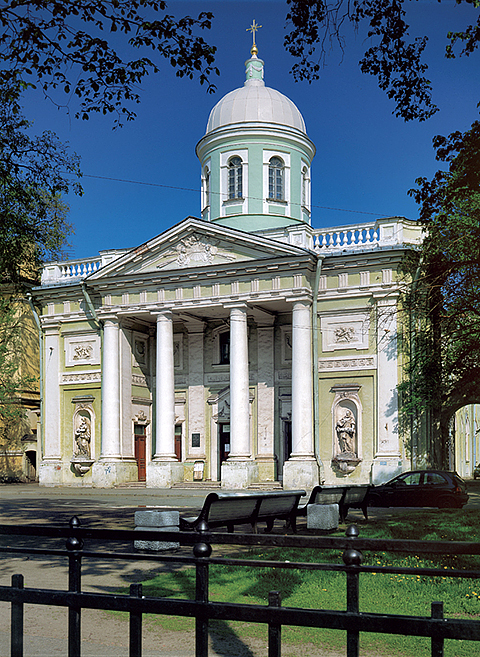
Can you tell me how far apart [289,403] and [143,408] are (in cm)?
782

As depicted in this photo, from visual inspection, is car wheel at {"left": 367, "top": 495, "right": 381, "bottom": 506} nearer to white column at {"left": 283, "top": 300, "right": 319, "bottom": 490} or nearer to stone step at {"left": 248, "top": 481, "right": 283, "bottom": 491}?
white column at {"left": 283, "top": 300, "right": 319, "bottom": 490}

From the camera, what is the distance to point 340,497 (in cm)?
1614

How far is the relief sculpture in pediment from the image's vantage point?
1313 inches

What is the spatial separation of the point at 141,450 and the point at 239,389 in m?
8.08

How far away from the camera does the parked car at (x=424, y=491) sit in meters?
22.0

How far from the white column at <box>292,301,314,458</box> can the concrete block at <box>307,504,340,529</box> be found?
57.0ft

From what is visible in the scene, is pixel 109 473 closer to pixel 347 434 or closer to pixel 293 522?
pixel 347 434

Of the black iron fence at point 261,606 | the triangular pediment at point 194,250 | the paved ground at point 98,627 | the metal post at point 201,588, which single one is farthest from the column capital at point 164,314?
the metal post at point 201,588

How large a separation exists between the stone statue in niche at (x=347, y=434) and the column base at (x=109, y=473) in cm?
1017

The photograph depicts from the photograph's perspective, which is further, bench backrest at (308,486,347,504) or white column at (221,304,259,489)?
white column at (221,304,259,489)

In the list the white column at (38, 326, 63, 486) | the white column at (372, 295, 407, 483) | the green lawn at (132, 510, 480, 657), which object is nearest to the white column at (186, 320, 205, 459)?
the white column at (38, 326, 63, 486)

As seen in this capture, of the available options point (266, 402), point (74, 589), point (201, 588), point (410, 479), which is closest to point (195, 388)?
point (266, 402)

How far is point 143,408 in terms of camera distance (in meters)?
37.7

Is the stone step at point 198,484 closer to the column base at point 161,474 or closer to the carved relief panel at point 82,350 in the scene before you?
the column base at point 161,474
